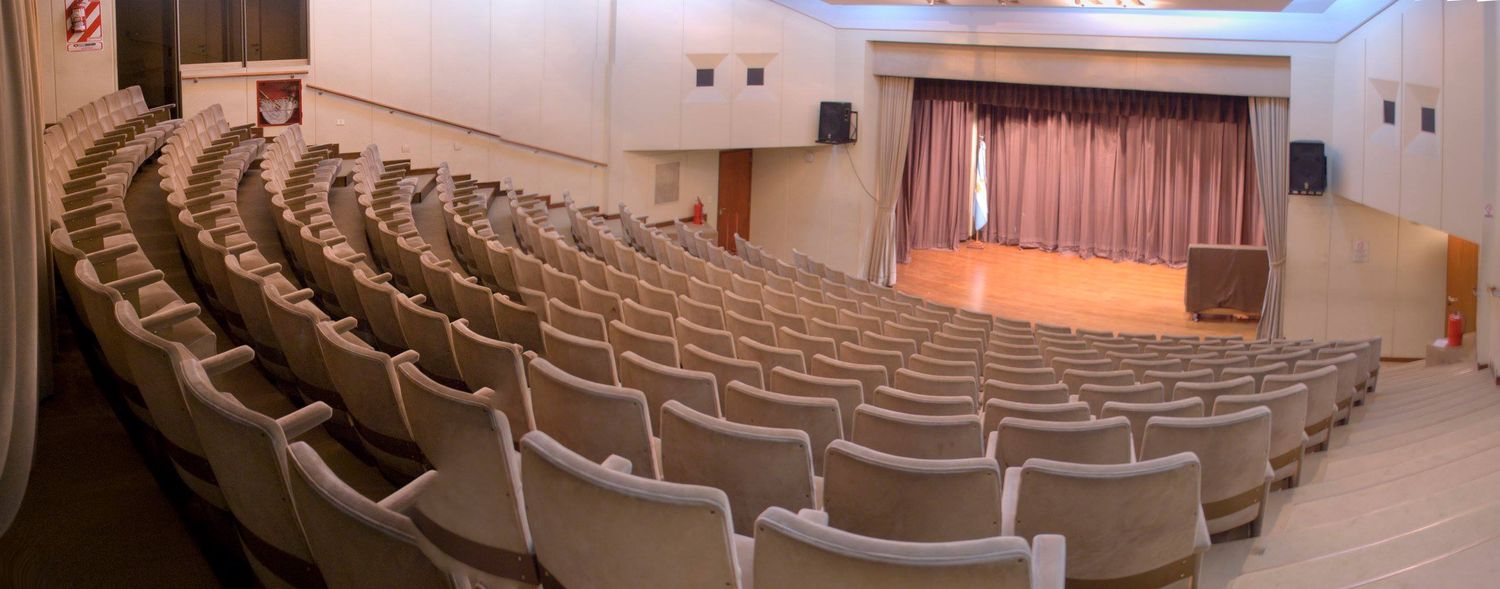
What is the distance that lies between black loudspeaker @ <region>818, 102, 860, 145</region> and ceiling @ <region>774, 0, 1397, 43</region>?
2.91 feet

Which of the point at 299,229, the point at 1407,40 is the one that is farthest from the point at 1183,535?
the point at 1407,40

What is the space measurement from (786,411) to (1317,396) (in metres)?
2.52

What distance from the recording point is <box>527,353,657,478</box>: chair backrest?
2744 millimetres

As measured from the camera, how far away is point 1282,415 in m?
3.74

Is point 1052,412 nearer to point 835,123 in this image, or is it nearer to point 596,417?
point 596,417

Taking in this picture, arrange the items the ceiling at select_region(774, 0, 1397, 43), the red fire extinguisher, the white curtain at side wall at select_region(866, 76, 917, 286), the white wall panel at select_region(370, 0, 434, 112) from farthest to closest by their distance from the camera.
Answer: the white curtain at side wall at select_region(866, 76, 917, 286) < the white wall panel at select_region(370, 0, 434, 112) < the ceiling at select_region(774, 0, 1397, 43) < the red fire extinguisher

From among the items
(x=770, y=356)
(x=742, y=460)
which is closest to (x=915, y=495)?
(x=742, y=460)

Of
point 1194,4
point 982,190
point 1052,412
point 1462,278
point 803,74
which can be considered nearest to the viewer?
point 1052,412

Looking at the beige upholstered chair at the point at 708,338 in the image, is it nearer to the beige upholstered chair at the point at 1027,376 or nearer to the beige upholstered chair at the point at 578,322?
the beige upholstered chair at the point at 578,322

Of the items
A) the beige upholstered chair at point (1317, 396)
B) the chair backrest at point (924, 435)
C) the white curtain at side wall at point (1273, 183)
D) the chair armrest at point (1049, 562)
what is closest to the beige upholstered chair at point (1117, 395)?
the beige upholstered chair at point (1317, 396)

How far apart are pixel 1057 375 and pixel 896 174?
26.1 ft

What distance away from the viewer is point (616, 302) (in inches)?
203

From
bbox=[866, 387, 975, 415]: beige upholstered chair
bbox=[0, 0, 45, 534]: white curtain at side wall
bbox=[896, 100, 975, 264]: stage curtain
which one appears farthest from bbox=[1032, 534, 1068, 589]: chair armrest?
bbox=[896, 100, 975, 264]: stage curtain

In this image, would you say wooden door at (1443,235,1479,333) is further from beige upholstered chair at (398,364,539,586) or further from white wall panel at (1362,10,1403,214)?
beige upholstered chair at (398,364,539,586)
